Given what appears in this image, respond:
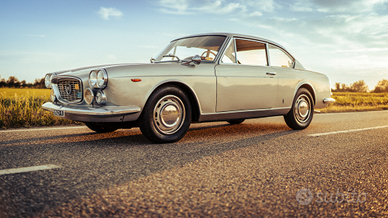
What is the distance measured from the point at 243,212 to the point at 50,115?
5.68 meters

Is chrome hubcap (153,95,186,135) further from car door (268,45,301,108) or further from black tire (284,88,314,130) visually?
black tire (284,88,314,130)

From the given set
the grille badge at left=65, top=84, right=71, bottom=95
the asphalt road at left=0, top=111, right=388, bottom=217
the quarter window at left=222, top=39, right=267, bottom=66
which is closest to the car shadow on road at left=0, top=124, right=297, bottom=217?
the asphalt road at left=0, top=111, right=388, bottom=217

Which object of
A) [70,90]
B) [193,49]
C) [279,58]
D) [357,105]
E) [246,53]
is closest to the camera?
[70,90]

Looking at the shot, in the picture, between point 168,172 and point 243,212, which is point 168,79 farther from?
point 243,212

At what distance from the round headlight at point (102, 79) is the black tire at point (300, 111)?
359cm

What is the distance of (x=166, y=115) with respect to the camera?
4277 mm

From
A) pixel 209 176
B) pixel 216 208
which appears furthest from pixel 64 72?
pixel 216 208

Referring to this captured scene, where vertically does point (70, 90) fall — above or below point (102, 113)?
above

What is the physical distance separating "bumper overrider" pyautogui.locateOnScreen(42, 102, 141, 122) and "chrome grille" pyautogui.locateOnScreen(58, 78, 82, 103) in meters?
0.16

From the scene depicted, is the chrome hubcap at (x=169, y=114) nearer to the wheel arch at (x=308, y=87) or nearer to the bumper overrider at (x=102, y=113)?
the bumper overrider at (x=102, y=113)

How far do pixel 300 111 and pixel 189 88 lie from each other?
276cm

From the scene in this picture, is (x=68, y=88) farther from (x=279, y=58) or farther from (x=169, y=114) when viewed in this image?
(x=279, y=58)

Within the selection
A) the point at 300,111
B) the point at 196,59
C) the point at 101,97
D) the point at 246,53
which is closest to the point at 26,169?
the point at 101,97

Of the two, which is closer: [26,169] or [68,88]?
[26,169]
